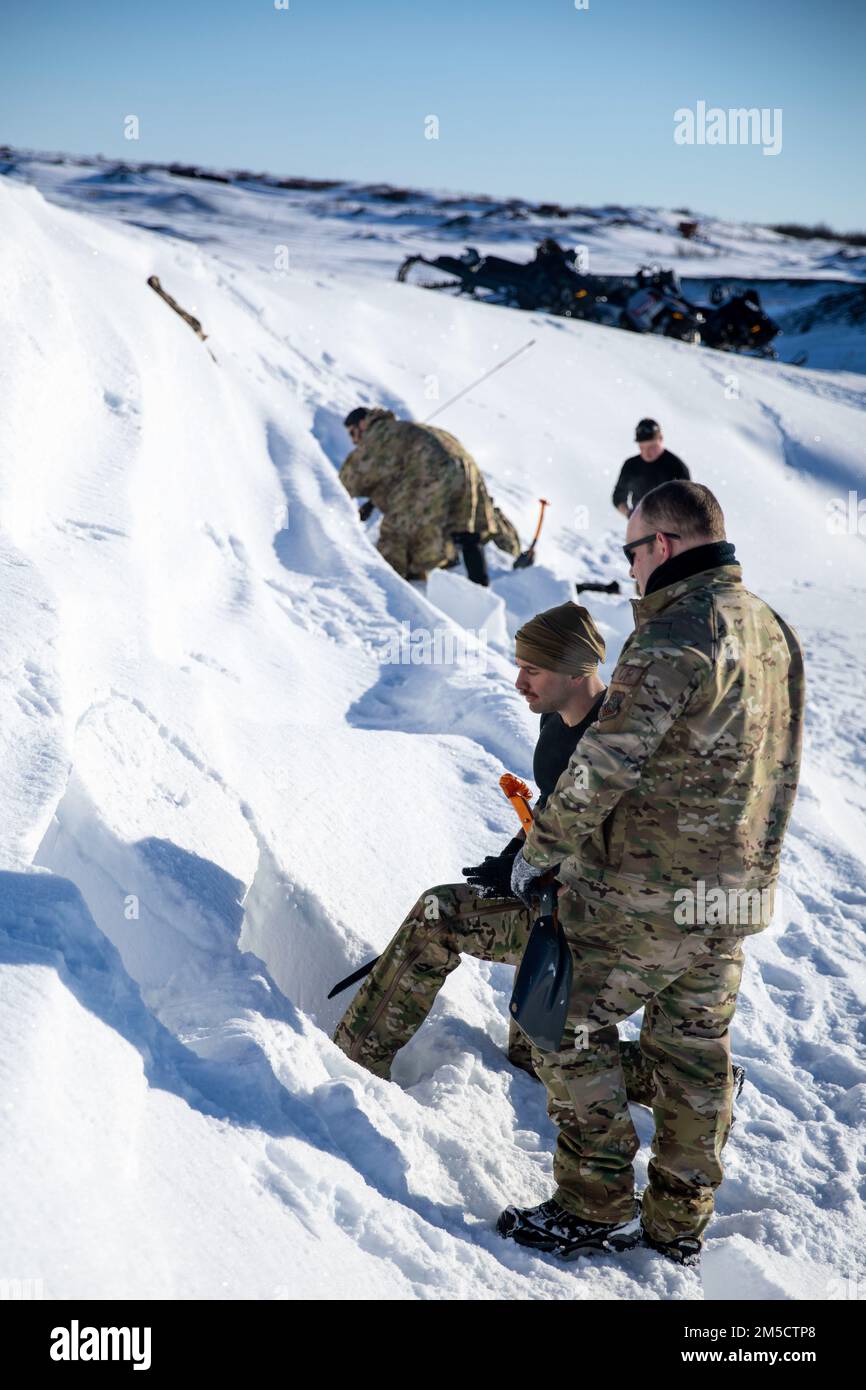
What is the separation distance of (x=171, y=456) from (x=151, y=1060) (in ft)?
13.1

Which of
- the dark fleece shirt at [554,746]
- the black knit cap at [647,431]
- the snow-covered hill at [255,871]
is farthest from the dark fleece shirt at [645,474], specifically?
the dark fleece shirt at [554,746]

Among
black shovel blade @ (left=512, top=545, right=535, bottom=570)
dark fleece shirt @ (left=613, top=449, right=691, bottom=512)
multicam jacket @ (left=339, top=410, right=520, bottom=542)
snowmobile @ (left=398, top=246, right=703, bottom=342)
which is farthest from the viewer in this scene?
snowmobile @ (left=398, top=246, right=703, bottom=342)

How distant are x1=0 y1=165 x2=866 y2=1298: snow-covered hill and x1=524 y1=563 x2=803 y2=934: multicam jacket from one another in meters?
0.78

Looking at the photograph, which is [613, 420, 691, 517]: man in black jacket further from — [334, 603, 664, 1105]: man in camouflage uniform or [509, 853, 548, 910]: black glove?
[509, 853, 548, 910]: black glove

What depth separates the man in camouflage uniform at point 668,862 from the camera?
2.09m

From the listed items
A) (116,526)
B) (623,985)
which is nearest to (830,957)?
(623,985)

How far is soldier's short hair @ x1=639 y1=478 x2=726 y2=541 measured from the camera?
7.32 ft

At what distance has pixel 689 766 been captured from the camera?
7.06 ft

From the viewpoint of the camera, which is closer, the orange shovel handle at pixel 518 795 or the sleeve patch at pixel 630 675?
the sleeve patch at pixel 630 675

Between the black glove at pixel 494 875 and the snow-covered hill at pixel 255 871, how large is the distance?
0.52 metres

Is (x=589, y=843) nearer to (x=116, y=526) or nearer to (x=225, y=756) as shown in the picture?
(x=225, y=756)

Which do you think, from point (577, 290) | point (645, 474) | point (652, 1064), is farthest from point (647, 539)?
point (577, 290)

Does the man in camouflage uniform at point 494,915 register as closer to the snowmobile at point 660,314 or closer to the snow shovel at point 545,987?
the snow shovel at point 545,987

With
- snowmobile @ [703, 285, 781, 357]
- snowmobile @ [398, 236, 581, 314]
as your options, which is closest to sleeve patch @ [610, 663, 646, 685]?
snowmobile @ [398, 236, 581, 314]
